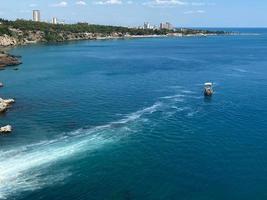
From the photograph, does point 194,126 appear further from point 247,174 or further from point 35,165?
point 35,165

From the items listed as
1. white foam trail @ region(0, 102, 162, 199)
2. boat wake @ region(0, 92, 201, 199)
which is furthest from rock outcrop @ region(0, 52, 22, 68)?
white foam trail @ region(0, 102, 162, 199)

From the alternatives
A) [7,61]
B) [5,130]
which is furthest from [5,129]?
[7,61]

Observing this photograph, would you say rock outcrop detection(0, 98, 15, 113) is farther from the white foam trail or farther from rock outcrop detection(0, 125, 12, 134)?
the white foam trail

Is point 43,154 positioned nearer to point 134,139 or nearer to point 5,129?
point 5,129

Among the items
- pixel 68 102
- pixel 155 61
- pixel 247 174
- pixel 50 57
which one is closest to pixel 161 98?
pixel 68 102

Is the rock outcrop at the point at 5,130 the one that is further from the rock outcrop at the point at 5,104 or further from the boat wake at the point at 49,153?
the rock outcrop at the point at 5,104

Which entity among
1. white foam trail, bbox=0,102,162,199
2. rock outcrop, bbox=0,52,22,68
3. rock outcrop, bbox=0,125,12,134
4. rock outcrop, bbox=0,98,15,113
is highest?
rock outcrop, bbox=0,52,22,68
